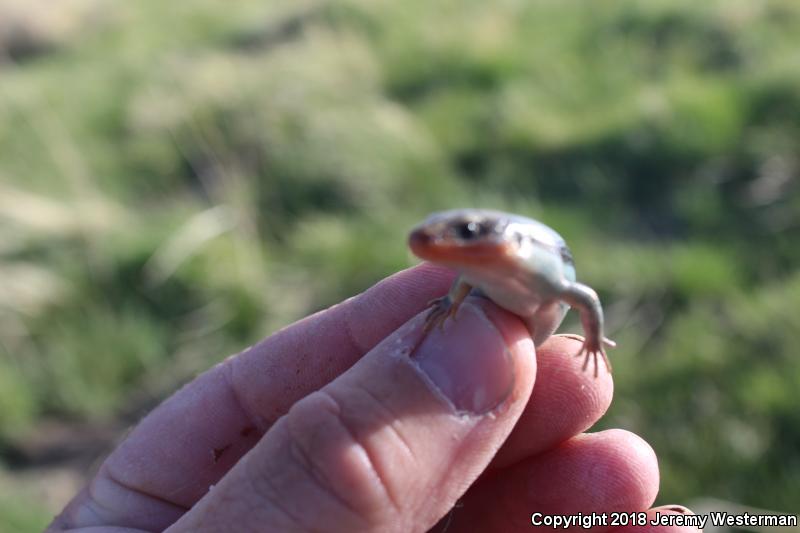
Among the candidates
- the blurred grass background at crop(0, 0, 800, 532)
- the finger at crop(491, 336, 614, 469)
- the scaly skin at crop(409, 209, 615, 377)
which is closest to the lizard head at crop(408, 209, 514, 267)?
the scaly skin at crop(409, 209, 615, 377)

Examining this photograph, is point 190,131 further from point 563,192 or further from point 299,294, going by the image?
point 563,192

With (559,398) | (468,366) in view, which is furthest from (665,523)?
(468,366)

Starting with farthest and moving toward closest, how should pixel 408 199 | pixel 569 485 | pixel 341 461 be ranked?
1. pixel 408 199
2. pixel 569 485
3. pixel 341 461

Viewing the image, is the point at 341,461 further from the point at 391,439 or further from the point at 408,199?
the point at 408,199

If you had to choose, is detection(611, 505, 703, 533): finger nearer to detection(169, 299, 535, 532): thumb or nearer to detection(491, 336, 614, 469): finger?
detection(491, 336, 614, 469): finger

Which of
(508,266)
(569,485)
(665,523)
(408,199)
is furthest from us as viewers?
(408,199)

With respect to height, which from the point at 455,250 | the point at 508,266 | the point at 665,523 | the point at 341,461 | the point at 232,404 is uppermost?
the point at 455,250

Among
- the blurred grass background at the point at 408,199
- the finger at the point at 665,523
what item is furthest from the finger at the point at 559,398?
the blurred grass background at the point at 408,199

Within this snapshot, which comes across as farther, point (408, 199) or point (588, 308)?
point (408, 199)
